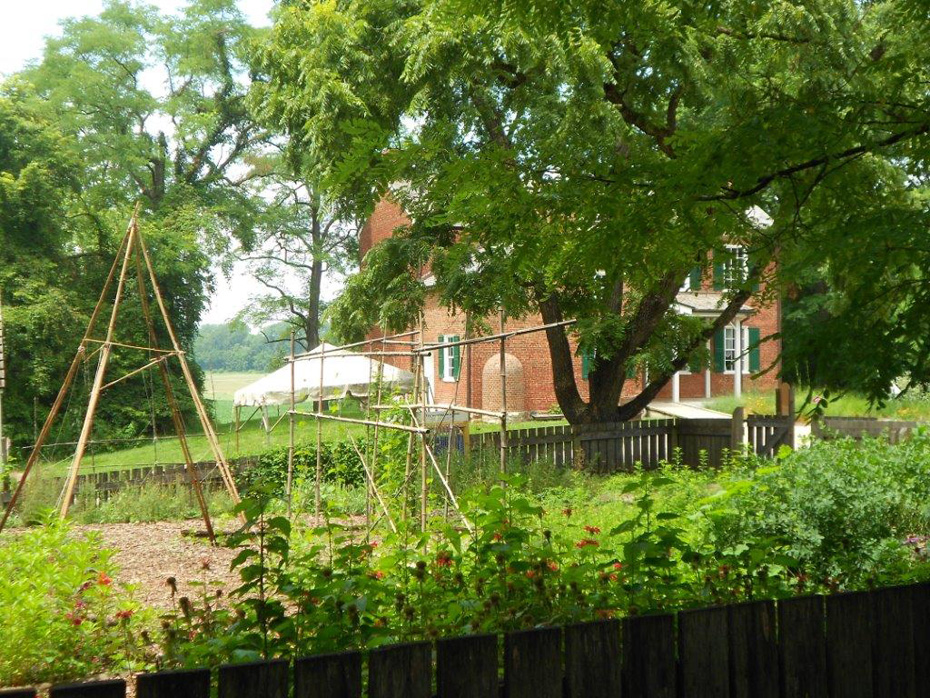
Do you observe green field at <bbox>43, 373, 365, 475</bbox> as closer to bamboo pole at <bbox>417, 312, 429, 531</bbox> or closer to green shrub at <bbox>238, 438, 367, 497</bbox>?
green shrub at <bbox>238, 438, 367, 497</bbox>

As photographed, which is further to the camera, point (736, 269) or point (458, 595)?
point (736, 269)

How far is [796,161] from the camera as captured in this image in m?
3.73

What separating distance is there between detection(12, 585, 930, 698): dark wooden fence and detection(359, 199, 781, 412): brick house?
19.8 metres

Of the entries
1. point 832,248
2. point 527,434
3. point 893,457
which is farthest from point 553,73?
point 832,248

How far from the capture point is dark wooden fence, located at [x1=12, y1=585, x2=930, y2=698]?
7.41ft

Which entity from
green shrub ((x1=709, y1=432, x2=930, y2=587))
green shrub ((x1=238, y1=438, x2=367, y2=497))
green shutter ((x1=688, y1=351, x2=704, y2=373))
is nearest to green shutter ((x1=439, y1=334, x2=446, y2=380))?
green shutter ((x1=688, y1=351, x2=704, y2=373))

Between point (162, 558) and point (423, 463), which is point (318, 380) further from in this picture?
point (423, 463)

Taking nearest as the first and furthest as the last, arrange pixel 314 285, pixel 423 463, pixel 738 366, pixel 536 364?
pixel 423 463
pixel 536 364
pixel 738 366
pixel 314 285

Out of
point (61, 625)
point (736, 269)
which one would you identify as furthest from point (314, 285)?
point (736, 269)

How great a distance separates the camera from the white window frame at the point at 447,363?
1148 inches

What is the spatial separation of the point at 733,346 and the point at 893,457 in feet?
77.7

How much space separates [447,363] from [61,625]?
24.0m

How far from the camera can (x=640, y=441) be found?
17.0 meters

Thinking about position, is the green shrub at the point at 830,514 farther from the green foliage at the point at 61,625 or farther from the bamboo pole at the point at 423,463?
the green foliage at the point at 61,625
